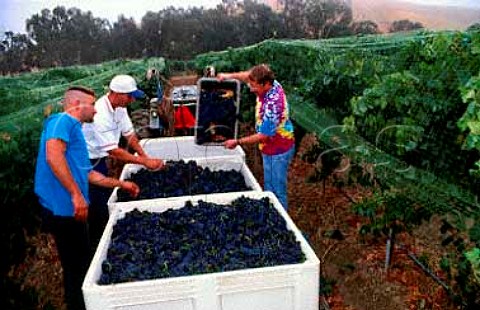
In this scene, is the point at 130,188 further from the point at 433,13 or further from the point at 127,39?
the point at 127,39

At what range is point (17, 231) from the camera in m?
3.96

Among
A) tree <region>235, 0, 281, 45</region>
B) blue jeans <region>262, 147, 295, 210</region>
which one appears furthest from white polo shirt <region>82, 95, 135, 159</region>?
tree <region>235, 0, 281, 45</region>

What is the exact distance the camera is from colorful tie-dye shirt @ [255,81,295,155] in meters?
4.25

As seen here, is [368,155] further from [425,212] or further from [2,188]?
[2,188]

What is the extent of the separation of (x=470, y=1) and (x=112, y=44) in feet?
89.3

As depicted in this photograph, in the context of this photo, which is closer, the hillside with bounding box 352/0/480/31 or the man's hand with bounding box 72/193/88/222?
the man's hand with bounding box 72/193/88/222

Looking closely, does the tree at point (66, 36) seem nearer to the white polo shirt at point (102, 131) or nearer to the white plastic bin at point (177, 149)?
the white plastic bin at point (177, 149)

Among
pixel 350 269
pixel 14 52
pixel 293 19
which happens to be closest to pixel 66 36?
pixel 14 52

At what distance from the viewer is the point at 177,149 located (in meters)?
5.08

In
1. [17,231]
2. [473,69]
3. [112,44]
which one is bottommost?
[112,44]

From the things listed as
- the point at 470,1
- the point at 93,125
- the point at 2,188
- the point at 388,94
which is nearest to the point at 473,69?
the point at 388,94

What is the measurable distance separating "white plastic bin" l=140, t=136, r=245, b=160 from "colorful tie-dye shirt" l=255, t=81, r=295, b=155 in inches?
26.0

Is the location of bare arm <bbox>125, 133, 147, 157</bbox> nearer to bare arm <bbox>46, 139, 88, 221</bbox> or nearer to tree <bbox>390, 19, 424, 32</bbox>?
bare arm <bbox>46, 139, 88, 221</bbox>

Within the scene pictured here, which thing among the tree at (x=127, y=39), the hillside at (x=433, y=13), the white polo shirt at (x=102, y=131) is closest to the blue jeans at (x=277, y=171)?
the white polo shirt at (x=102, y=131)
